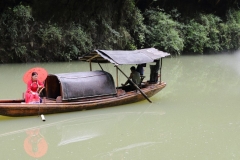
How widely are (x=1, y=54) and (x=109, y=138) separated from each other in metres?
10.4

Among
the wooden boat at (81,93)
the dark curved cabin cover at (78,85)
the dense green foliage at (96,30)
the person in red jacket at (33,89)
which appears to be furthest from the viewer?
→ the dense green foliage at (96,30)

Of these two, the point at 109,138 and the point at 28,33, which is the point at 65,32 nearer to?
the point at 28,33

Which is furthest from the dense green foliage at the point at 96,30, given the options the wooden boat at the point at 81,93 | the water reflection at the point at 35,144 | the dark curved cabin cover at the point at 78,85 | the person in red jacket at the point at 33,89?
the water reflection at the point at 35,144

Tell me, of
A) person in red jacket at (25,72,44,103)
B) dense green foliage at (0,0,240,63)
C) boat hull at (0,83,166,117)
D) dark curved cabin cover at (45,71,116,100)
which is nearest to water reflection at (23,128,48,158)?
boat hull at (0,83,166,117)

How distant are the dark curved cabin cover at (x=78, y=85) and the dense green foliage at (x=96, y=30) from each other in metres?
1.23

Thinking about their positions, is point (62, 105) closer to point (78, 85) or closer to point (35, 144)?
point (78, 85)

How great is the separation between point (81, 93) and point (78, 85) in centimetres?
15

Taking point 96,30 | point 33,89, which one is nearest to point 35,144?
point 33,89

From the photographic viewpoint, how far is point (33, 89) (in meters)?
5.65

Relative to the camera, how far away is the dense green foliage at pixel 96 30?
6.57 metres

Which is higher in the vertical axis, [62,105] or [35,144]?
[62,105]

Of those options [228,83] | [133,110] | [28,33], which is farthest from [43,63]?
[133,110]

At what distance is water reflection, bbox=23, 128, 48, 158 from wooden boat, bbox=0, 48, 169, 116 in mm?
532

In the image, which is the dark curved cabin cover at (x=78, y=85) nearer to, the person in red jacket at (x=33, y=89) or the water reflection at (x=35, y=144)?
the person in red jacket at (x=33, y=89)
